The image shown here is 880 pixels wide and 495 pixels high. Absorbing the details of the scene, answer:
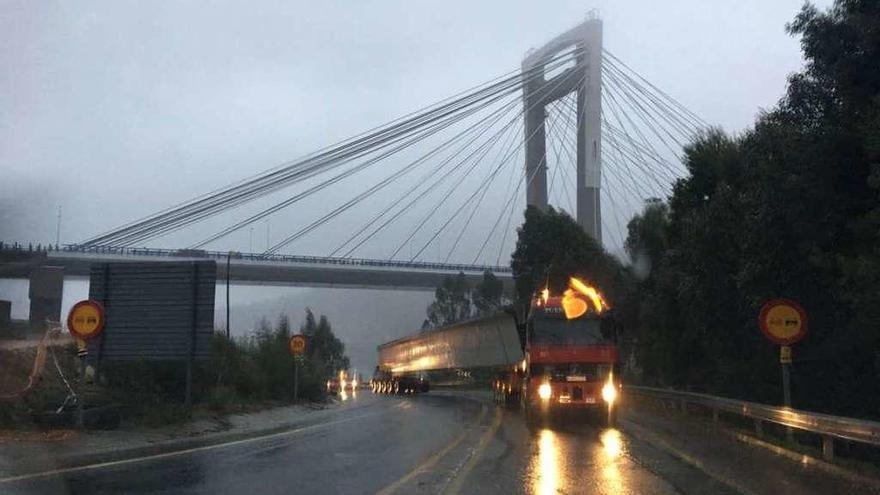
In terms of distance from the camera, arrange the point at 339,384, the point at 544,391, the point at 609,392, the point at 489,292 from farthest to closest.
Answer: the point at 489,292 → the point at 339,384 → the point at 544,391 → the point at 609,392

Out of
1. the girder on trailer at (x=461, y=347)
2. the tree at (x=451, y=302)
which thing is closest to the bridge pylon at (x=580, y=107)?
the girder on trailer at (x=461, y=347)

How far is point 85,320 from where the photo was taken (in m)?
17.6

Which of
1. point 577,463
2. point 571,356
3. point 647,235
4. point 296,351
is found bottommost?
point 577,463

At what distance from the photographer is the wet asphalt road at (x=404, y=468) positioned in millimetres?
11266

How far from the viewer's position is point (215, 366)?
26.9m

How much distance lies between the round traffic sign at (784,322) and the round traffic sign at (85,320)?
12641mm

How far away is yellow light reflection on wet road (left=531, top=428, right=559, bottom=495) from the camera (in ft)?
37.4

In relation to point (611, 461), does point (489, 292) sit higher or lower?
higher

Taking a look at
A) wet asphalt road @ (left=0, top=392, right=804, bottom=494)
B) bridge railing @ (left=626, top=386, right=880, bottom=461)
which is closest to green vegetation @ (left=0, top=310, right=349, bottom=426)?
wet asphalt road @ (left=0, top=392, right=804, bottom=494)

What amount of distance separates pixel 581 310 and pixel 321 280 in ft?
178

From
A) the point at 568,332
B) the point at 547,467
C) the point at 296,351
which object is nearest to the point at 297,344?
the point at 296,351

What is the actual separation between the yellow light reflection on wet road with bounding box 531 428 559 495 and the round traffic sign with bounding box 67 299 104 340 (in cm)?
880

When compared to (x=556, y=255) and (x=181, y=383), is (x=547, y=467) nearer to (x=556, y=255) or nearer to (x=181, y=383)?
(x=181, y=383)

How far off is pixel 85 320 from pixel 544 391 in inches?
461
